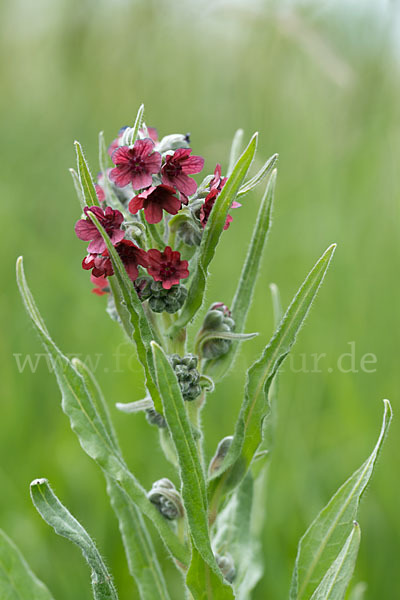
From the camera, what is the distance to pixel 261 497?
10.3ft

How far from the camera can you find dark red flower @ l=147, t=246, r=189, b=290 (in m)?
2.14

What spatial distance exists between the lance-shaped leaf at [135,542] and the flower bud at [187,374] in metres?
0.42

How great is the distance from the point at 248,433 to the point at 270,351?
0.98ft

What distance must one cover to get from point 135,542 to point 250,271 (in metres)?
1.15

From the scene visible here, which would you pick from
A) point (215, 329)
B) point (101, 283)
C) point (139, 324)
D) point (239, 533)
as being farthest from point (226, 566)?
point (101, 283)

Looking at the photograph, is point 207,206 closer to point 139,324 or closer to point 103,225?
point 103,225

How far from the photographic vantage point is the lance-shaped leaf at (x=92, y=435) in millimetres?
2219

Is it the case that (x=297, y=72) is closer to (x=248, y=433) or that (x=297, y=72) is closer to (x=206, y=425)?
(x=206, y=425)

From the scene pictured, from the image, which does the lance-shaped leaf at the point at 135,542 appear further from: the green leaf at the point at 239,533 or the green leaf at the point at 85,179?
the green leaf at the point at 85,179

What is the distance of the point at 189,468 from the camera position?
204cm

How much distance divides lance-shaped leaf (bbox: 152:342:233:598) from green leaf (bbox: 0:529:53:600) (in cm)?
62

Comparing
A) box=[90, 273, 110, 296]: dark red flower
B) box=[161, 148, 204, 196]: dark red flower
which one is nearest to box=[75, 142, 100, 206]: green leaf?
box=[161, 148, 204, 196]: dark red flower

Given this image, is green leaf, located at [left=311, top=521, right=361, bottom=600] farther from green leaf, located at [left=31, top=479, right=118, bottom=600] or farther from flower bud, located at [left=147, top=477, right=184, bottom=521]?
green leaf, located at [left=31, top=479, right=118, bottom=600]

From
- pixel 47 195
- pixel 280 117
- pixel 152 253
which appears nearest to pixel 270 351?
pixel 152 253
